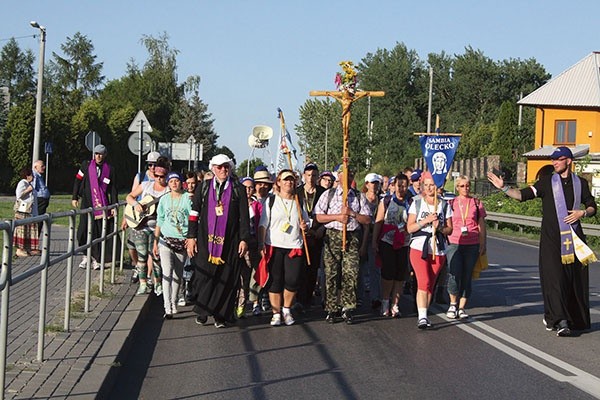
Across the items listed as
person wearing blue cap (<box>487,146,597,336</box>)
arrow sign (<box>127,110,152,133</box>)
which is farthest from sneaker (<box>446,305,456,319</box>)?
arrow sign (<box>127,110,152,133</box>)

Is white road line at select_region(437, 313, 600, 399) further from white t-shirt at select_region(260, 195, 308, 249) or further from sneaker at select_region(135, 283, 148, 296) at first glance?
sneaker at select_region(135, 283, 148, 296)

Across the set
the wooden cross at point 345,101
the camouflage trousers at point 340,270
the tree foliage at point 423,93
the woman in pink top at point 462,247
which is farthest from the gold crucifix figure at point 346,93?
the tree foliage at point 423,93

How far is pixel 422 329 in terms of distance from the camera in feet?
35.4

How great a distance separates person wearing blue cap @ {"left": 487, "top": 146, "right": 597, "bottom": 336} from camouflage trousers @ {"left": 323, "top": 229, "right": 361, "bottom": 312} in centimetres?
184

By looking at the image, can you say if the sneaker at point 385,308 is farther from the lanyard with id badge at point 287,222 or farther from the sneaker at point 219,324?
the sneaker at point 219,324

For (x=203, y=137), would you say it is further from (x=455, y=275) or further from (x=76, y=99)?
(x=455, y=275)

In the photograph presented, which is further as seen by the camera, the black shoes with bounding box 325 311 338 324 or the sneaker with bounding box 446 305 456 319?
the sneaker with bounding box 446 305 456 319

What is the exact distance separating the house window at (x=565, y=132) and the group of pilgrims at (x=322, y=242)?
1980 inches

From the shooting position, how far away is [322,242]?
1221 cm

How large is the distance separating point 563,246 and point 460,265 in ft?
4.79

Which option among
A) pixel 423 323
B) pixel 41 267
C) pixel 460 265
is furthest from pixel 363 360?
pixel 460 265

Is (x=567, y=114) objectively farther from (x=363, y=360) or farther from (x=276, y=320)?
(x=363, y=360)

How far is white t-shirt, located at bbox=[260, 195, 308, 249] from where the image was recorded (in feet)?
36.3

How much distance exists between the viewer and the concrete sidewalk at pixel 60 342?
22.3ft
